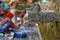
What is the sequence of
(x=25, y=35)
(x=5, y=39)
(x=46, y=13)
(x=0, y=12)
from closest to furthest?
(x=5, y=39)
(x=25, y=35)
(x=46, y=13)
(x=0, y=12)

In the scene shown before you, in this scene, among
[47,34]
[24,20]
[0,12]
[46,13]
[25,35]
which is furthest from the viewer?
[0,12]

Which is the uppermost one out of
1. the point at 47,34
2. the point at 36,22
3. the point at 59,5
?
the point at 59,5

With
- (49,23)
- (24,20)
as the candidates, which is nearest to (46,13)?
(49,23)

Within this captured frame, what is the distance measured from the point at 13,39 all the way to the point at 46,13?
3.38 feet

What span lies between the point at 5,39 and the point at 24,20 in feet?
4.96

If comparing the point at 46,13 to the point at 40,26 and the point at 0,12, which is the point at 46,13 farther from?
the point at 0,12

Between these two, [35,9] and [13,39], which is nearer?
[13,39]

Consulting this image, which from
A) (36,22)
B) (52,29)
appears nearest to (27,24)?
(36,22)

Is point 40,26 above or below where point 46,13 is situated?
below

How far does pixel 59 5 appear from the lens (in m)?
3.64

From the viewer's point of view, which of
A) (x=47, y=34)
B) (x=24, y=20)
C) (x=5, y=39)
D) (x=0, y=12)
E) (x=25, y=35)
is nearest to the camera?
(x=5, y=39)

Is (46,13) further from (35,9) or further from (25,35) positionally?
(25,35)

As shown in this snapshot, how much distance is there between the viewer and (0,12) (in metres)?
4.38

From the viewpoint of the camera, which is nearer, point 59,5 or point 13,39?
point 13,39
